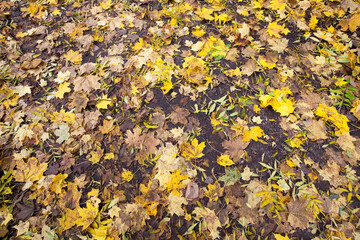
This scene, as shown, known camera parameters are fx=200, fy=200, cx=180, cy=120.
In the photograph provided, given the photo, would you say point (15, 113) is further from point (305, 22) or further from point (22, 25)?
point (305, 22)

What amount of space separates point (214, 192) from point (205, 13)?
2688mm

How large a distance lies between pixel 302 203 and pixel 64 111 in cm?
283

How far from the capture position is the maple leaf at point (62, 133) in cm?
232

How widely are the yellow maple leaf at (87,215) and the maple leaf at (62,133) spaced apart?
0.82 metres

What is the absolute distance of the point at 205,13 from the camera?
3180 millimetres

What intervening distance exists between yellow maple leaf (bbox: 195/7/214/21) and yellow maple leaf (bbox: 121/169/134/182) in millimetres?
2558

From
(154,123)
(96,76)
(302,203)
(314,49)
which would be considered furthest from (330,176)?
(96,76)

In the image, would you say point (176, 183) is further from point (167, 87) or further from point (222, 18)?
point (222, 18)

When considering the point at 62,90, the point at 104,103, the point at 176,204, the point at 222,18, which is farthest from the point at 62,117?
the point at 222,18

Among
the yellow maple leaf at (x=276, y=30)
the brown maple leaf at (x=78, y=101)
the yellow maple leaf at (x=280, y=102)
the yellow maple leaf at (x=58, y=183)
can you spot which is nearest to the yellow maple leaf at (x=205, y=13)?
the yellow maple leaf at (x=276, y=30)

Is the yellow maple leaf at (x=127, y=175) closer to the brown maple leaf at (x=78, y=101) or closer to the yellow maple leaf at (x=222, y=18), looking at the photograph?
the brown maple leaf at (x=78, y=101)

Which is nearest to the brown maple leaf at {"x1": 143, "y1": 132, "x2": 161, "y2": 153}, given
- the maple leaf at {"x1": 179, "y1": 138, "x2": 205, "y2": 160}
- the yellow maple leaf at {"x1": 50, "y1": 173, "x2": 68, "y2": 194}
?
the maple leaf at {"x1": 179, "y1": 138, "x2": 205, "y2": 160}

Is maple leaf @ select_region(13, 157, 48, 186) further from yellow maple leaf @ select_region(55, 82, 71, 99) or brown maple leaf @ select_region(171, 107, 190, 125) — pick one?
brown maple leaf @ select_region(171, 107, 190, 125)

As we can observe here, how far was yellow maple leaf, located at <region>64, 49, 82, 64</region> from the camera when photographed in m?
2.84
